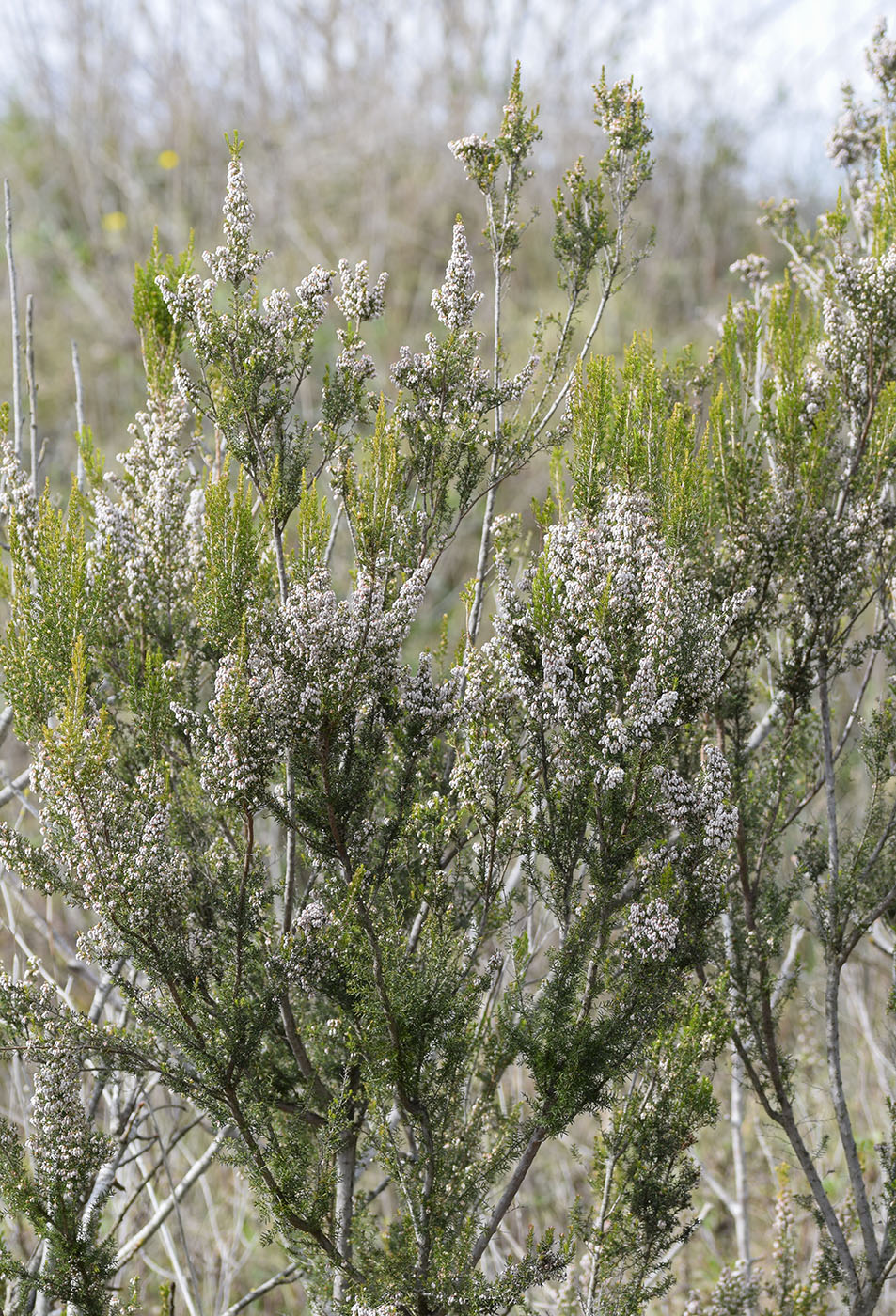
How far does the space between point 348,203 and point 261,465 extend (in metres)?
11.5

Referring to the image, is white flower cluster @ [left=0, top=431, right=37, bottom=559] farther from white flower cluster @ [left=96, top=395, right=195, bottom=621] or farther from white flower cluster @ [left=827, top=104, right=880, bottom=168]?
white flower cluster @ [left=827, top=104, right=880, bottom=168]

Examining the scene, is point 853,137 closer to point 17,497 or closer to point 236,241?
point 236,241

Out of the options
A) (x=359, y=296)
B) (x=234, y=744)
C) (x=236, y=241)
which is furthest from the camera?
(x=359, y=296)

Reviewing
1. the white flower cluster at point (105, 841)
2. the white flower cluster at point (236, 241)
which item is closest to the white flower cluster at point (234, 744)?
the white flower cluster at point (105, 841)

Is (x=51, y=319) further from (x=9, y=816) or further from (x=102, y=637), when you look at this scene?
(x=102, y=637)

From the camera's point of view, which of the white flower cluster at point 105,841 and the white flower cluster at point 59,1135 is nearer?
the white flower cluster at point 105,841

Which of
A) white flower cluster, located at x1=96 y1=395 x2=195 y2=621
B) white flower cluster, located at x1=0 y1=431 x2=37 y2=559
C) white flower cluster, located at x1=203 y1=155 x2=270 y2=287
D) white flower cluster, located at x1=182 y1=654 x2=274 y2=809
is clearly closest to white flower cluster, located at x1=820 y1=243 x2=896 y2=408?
white flower cluster, located at x1=203 y1=155 x2=270 y2=287

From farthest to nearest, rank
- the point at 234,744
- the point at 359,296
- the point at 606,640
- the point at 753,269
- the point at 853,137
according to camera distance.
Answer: the point at 753,269, the point at 853,137, the point at 359,296, the point at 606,640, the point at 234,744

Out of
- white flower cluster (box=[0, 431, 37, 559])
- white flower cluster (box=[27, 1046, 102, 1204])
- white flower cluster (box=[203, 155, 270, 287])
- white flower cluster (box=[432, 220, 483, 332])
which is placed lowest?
white flower cluster (box=[27, 1046, 102, 1204])

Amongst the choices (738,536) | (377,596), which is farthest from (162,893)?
(738,536)

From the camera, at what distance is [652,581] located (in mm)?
2418

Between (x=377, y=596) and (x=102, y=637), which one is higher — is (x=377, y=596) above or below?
below

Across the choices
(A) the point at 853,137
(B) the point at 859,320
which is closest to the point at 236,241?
(B) the point at 859,320

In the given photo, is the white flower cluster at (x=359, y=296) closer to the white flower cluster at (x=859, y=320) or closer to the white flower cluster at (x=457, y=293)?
the white flower cluster at (x=457, y=293)
